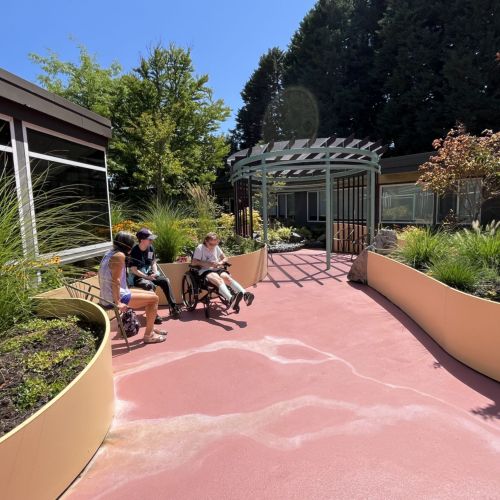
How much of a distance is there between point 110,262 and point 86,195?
4123 mm

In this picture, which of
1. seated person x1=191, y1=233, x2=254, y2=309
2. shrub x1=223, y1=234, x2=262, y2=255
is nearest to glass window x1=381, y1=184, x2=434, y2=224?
shrub x1=223, y1=234, x2=262, y2=255

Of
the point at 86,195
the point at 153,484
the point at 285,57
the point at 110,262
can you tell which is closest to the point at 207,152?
the point at 86,195

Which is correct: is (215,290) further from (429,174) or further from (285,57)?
(285,57)

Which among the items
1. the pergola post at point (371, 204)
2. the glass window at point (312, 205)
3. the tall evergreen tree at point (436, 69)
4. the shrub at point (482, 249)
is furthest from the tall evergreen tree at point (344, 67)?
the shrub at point (482, 249)

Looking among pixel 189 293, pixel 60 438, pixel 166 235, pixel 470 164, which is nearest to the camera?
pixel 60 438

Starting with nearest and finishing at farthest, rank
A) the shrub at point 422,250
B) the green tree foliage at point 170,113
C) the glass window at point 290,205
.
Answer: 1. the shrub at point 422,250
2. the green tree foliage at point 170,113
3. the glass window at point 290,205

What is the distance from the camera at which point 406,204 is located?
13.3 metres

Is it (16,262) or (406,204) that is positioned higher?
(406,204)

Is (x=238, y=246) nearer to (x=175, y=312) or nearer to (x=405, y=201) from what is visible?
(x=175, y=312)

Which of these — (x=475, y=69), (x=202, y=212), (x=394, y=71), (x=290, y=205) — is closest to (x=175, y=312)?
(x=202, y=212)

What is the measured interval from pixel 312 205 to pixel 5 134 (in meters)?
14.0

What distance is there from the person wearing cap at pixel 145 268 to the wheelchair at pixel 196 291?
1.17 ft

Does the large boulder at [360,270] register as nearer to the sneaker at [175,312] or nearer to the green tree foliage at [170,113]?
the sneaker at [175,312]

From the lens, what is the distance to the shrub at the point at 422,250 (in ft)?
16.0
